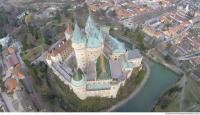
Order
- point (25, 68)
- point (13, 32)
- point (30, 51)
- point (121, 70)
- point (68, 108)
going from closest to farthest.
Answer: point (68, 108)
point (121, 70)
point (25, 68)
point (30, 51)
point (13, 32)

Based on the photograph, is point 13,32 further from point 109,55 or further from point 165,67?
point 165,67

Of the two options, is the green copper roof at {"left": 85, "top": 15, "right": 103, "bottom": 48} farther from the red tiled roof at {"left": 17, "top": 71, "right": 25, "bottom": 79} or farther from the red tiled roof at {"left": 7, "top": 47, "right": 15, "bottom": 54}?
the red tiled roof at {"left": 7, "top": 47, "right": 15, "bottom": 54}

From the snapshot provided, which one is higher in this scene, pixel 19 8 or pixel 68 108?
pixel 19 8

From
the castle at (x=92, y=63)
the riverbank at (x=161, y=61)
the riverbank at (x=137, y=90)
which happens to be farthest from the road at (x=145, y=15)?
the castle at (x=92, y=63)

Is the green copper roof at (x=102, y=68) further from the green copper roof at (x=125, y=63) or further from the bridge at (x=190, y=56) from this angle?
the bridge at (x=190, y=56)

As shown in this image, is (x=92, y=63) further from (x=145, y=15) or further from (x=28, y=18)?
(x=28, y=18)

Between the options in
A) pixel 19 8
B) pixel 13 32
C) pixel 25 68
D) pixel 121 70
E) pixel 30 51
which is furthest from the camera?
pixel 19 8

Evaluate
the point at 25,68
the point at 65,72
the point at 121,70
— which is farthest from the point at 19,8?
the point at 121,70
